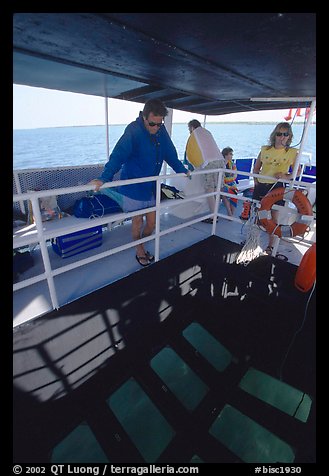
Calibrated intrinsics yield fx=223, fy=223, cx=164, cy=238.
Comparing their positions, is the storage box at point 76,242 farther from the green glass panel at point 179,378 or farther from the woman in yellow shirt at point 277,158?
the woman in yellow shirt at point 277,158

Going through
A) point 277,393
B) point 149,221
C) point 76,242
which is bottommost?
point 277,393

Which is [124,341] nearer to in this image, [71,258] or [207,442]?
[207,442]

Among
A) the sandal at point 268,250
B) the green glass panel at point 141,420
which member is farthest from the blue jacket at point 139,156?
the green glass panel at point 141,420

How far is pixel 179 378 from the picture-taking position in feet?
8.04

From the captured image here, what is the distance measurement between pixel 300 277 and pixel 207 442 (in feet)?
6.05

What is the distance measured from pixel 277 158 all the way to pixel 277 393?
305 cm

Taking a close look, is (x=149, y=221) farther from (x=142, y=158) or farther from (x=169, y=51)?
(x=169, y=51)

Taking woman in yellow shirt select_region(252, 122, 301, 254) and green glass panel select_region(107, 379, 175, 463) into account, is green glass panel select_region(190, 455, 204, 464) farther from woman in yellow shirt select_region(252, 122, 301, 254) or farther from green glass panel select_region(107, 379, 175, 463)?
woman in yellow shirt select_region(252, 122, 301, 254)

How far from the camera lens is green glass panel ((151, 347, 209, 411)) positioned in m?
2.29

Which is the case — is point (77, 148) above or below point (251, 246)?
above

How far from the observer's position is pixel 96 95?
4398 millimetres

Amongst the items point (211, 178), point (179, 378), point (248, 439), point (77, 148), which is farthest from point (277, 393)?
point (77, 148)

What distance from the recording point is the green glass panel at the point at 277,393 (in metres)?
2.20
